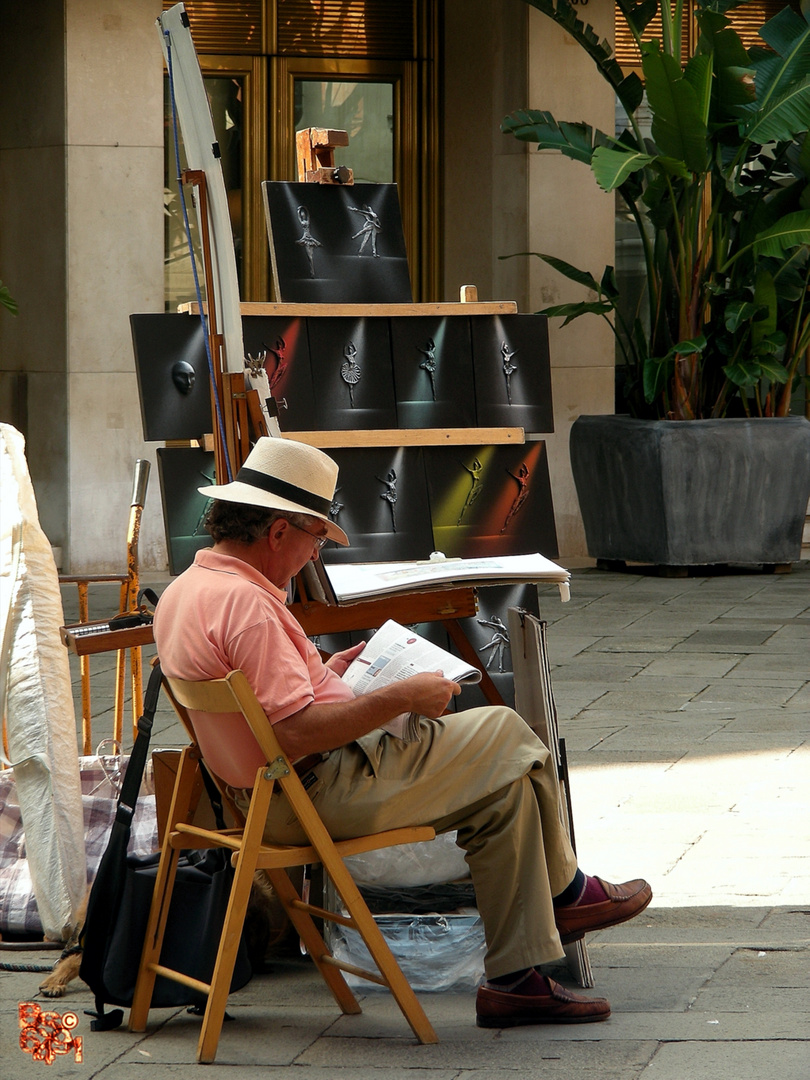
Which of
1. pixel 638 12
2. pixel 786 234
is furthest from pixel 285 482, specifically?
pixel 638 12

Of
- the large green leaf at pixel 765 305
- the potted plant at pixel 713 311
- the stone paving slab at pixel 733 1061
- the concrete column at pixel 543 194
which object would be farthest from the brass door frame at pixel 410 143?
the stone paving slab at pixel 733 1061

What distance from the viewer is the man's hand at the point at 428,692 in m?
3.35

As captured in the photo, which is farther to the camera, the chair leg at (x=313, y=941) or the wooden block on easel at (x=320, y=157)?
the wooden block on easel at (x=320, y=157)

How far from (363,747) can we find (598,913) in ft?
2.12

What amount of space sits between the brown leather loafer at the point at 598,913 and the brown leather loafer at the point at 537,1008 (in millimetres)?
133

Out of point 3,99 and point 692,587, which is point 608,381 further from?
point 3,99

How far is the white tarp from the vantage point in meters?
4.04

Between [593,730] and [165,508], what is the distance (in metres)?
2.25

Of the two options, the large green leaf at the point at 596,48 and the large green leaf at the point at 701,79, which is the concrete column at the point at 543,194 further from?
the large green leaf at the point at 701,79

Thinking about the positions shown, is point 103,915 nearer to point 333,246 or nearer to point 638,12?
point 333,246

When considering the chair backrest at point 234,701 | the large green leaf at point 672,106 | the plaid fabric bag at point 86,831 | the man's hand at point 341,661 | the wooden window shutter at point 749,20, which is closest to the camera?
the chair backrest at point 234,701

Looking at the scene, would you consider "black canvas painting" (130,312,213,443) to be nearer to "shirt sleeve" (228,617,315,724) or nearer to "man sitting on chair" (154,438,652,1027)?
"man sitting on chair" (154,438,652,1027)

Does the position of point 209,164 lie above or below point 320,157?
below

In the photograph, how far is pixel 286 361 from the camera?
529cm
